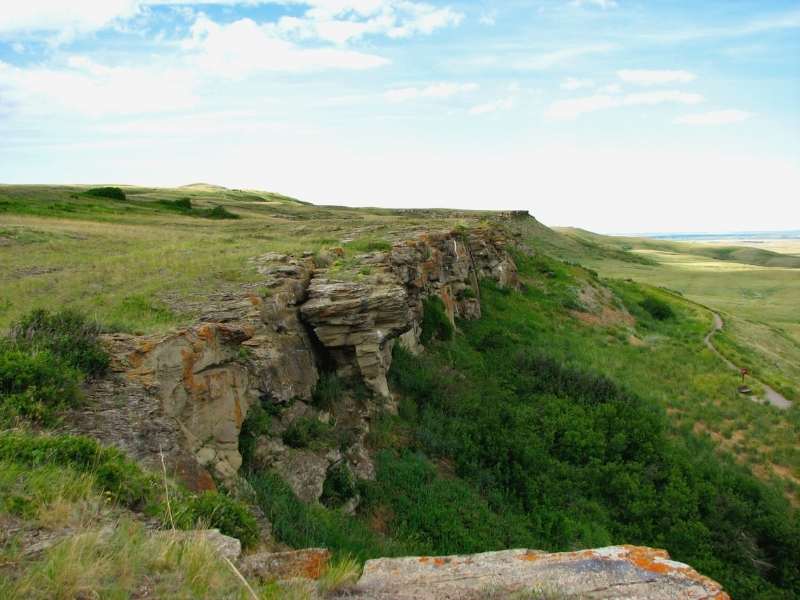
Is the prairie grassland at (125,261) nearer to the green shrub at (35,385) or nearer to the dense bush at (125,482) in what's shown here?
the green shrub at (35,385)

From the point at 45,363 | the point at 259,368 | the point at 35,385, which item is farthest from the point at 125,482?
the point at 259,368

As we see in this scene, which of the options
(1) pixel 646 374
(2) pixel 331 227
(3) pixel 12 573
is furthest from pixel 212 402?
(1) pixel 646 374

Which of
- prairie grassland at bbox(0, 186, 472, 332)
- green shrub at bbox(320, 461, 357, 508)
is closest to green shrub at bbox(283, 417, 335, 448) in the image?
green shrub at bbox(320, 461, 357, 508)

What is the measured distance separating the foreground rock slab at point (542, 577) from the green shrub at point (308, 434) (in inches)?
233

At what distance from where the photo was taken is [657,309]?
136 feet

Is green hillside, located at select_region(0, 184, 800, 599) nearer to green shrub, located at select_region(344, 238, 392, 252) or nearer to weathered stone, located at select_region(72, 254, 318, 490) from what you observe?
green shrub, located at select_region(344, 238, 392, 252)

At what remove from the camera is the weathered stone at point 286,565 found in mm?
4246

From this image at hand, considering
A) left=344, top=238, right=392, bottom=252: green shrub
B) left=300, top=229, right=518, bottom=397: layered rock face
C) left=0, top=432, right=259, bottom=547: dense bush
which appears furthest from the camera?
left=344, top=238, right=392, bottom=252: green shrub

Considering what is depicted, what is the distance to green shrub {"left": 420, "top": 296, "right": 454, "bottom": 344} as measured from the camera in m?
20.1

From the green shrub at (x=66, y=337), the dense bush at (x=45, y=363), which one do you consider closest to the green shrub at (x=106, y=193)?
the green shrub at (x=66, y=337)

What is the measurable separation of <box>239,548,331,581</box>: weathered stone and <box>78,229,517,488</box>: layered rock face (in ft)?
9.89

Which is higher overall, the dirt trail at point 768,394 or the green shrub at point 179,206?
the green shrub at point 179,206

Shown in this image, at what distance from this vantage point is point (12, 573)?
3326mm

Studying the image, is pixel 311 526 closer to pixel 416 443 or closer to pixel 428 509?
pixel 428 509
